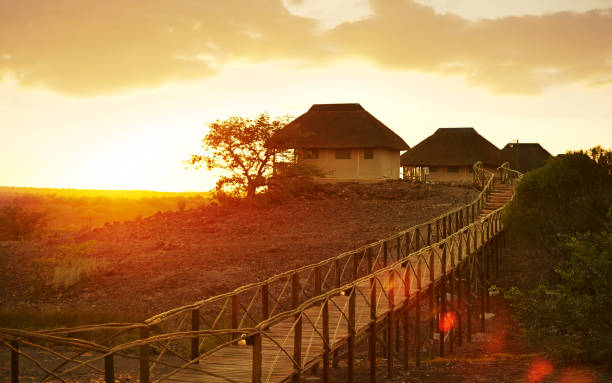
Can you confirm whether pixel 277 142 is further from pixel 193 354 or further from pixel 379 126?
pixel 193 354

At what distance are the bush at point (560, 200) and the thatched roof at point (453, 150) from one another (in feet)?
69.0

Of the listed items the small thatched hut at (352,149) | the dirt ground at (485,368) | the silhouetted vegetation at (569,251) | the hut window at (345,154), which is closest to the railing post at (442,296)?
the dirt ground at (485,368)

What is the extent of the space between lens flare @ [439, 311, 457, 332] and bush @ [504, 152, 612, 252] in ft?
14.1

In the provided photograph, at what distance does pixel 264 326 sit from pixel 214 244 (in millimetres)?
19321

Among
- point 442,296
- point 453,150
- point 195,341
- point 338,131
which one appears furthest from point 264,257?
point 453,150

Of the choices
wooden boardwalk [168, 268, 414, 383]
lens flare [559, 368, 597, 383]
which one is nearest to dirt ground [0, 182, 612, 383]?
lens flare [559, 368, 597, 383]

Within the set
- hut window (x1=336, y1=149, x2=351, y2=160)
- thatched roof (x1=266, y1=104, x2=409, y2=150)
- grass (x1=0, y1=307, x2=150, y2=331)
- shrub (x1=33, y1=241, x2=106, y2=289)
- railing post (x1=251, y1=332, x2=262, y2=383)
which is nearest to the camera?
railing post (x1=251, y1=332, x2=262, y2=383)

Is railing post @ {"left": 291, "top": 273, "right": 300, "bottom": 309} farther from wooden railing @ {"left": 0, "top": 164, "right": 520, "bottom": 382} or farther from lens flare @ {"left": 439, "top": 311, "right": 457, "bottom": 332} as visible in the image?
lens flare @ {"left": 439, "top": 311, "right": 457, "bottom": 332}

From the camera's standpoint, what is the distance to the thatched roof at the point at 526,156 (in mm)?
53734

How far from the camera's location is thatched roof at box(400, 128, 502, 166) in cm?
4494

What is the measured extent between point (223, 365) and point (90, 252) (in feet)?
63.3

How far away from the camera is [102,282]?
23.0 metres

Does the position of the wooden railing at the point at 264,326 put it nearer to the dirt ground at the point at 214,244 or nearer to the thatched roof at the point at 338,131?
the dirt ground at the point at 214,244

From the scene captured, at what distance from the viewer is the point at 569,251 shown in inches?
834
